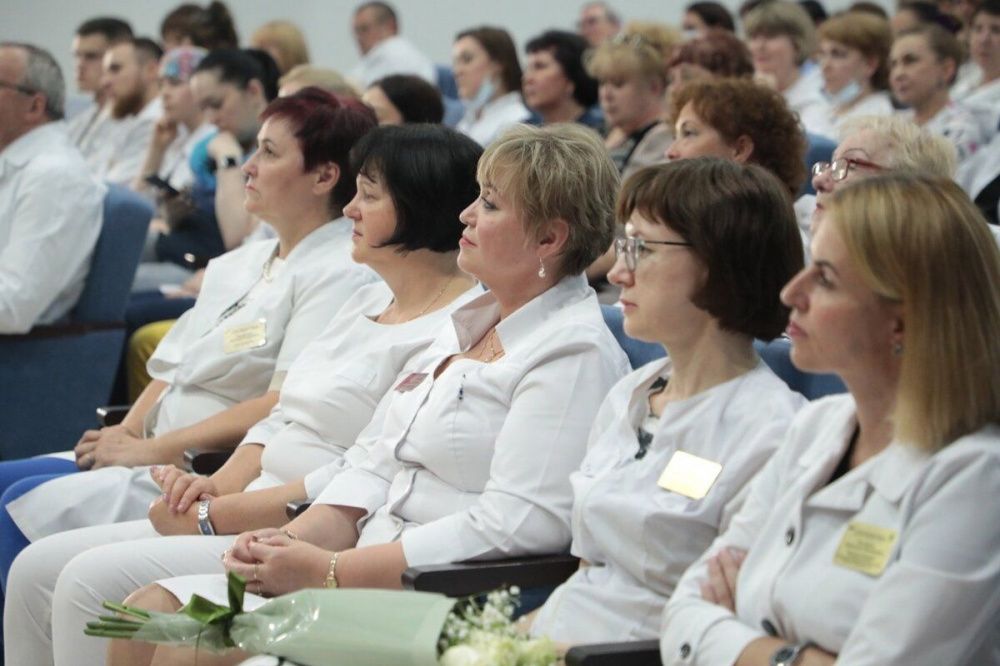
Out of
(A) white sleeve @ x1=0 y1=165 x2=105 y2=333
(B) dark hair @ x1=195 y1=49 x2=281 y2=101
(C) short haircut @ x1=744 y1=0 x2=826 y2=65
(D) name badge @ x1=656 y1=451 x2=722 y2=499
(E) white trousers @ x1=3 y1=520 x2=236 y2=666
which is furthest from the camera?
(C) short haircut @ x1=744 y1=0 x2=826 y2=65

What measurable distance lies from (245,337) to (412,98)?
1.79 meters

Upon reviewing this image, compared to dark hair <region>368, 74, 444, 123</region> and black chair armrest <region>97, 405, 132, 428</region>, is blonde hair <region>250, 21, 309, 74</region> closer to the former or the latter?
dark hair <region>368, 74, 444, 123</region>

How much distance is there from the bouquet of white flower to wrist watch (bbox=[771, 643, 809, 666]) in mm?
267

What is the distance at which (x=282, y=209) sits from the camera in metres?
3.35

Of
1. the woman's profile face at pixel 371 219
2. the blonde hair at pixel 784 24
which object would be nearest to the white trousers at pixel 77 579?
the woman's profile face at pixel 371 219


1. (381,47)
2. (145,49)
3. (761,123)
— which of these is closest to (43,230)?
(761,123)

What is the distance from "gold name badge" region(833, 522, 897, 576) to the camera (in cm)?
169

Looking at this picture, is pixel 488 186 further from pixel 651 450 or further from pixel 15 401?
pixel 15 401

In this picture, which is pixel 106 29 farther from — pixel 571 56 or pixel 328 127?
pixel 328 127

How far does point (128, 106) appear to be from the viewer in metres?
7.68

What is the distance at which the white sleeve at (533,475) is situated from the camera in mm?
2303

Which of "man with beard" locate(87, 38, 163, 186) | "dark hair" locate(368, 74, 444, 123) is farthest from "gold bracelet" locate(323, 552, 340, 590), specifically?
"man with beard" locate(87, 38, 163, 186)

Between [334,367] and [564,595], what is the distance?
97cm

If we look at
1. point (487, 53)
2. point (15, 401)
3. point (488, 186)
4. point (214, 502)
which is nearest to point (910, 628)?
point (488, 186)
